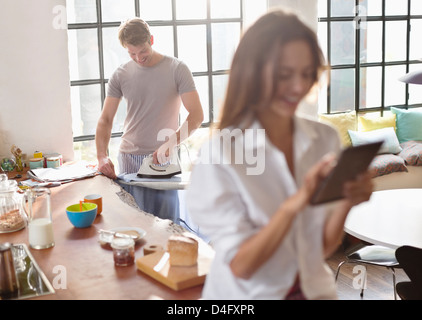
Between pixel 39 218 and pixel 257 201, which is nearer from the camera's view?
pixel 257 201

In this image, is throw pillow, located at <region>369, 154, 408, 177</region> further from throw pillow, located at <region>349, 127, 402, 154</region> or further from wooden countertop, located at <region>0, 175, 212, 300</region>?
wooden countertop, located at <region>0, 175, 212, 300</region>

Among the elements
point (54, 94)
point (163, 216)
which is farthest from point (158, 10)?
point (163, 216)

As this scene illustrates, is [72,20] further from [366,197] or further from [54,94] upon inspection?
[366,197]

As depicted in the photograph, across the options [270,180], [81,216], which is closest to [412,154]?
[81,216]

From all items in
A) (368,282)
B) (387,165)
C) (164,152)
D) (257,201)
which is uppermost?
(257,201)

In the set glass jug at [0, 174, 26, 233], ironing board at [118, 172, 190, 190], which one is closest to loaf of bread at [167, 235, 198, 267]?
glass jug at [0, 174, 26, 233]

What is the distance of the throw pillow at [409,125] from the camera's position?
19.2 ft

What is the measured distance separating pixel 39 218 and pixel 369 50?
4718 millimetres

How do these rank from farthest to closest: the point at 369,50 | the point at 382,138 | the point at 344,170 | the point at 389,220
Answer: the point at 369,50 < the point at 382,138 < the point at 389,220 < the point at 344,170

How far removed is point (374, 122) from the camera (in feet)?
19.0

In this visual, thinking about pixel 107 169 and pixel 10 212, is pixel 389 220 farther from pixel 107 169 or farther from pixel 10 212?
pixel 10 212

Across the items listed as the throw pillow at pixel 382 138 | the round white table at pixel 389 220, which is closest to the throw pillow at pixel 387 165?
the throw pillow at pixel 382 138

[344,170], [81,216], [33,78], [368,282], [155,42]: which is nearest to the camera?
[344,170]
